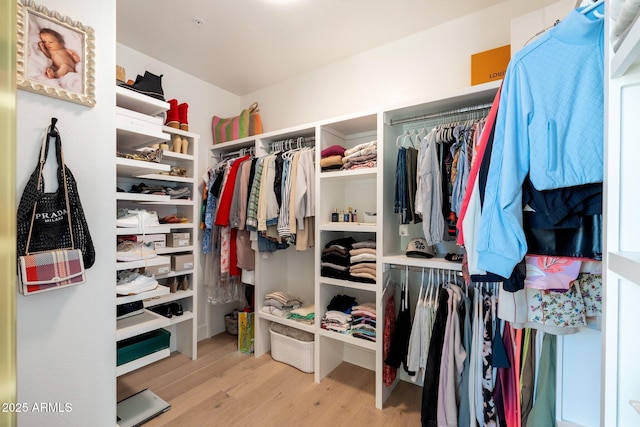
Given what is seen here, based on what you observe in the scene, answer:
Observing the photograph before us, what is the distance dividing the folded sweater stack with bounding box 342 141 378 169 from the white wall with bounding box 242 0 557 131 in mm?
369

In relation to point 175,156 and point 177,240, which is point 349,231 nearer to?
point 177,240

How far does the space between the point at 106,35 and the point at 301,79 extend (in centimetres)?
179

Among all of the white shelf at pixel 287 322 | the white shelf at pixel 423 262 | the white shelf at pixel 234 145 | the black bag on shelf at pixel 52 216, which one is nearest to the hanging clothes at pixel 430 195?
the white shelf at pixel 423 262

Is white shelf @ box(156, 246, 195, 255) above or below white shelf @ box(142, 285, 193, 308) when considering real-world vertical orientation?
above

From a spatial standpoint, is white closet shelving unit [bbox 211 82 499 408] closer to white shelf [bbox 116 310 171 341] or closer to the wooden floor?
the wooden floor

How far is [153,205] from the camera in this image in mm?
2340

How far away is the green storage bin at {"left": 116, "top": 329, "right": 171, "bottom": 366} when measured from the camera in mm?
A: 1626

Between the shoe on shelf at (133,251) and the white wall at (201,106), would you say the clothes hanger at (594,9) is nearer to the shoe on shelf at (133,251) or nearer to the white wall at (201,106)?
the shoe on shelf at (133,251)

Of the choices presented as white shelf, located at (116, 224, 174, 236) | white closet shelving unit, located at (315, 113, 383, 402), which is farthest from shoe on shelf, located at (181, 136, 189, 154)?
white closet shelving unit, located at (315, 113, 383, 402)

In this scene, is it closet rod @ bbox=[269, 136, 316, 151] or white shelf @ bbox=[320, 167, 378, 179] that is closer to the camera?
white shelf @ bbox=[320, 167, 378, 179]

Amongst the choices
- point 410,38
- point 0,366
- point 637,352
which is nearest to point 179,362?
point 0,366

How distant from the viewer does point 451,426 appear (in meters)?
1.46

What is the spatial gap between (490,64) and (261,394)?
8.38ft

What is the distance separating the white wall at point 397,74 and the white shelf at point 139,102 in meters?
1.28
